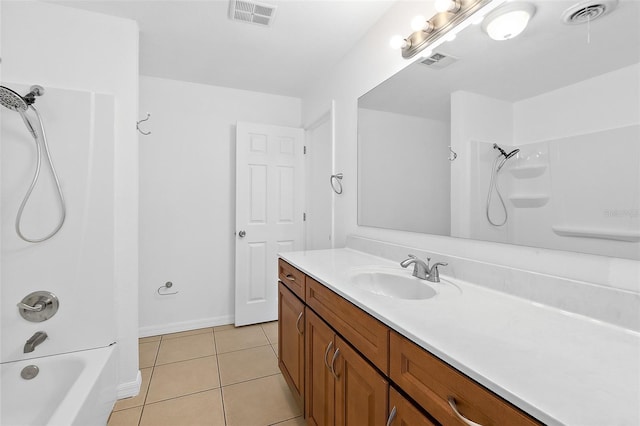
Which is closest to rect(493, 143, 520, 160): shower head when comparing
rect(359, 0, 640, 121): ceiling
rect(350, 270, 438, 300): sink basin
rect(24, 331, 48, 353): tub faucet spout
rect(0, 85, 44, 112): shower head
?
rect(359, 0, 640, 121): ceiling

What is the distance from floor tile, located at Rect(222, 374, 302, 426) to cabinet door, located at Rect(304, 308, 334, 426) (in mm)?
317

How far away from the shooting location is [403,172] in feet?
5.32

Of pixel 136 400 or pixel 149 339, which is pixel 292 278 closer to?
pixel 136 400

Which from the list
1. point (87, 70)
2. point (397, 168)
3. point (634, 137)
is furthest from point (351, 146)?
point (87, 70)

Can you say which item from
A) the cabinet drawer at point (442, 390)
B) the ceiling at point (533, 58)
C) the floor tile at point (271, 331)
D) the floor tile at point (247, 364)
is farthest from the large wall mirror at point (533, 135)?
the floor tile at point (271, 331)

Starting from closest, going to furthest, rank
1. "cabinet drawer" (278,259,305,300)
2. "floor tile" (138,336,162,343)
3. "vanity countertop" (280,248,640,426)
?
"vanity countertop" (280,248,640,426), "cabinet drawer" (278,259,305,300), "floor tile" (138,336,162,343)

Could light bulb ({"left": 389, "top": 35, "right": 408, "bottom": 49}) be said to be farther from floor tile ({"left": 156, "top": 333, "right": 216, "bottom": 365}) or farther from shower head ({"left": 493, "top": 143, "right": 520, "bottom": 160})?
floor tile ({"left": 156, "top": 333, "right": 216, "bottom": 365})

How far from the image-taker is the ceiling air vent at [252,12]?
1.68 metres

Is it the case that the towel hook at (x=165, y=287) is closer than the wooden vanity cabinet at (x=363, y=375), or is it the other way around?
the wooden vanity cabinet at (x=363, y=375)

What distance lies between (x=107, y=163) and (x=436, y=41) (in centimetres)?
200

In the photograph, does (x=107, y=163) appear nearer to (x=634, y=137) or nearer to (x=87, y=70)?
(x=87, y=70)

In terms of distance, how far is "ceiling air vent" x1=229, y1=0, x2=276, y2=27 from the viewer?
5.50 ft

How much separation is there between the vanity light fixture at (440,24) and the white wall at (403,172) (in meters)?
0.36

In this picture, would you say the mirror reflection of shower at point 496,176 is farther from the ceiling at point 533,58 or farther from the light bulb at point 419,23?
the light bulb at point 419,23
